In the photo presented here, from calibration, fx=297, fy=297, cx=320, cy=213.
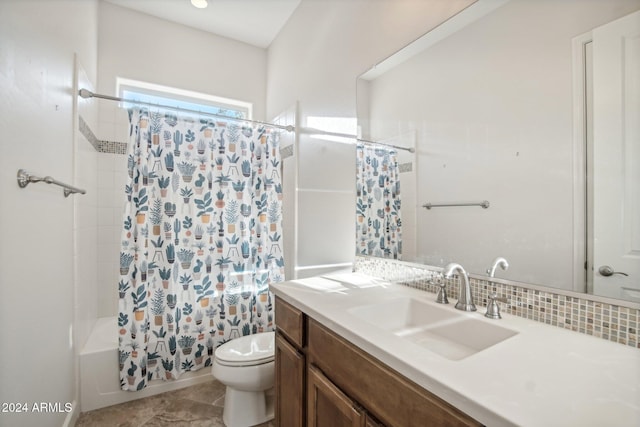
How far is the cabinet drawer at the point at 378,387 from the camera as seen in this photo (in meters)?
0.63

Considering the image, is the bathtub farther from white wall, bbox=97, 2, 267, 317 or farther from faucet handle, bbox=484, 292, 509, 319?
faucet handle, bbox=484, 292, 509, 319

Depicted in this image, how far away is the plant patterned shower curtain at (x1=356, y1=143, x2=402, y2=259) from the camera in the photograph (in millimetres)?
1553

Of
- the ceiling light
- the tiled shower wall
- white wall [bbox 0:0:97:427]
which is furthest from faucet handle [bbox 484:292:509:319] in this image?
the ceiling light

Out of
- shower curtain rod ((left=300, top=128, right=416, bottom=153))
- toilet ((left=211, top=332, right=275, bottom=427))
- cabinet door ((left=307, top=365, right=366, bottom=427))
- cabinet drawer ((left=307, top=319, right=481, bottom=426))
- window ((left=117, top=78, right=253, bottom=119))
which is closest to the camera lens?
cabinet drawer ((left=307, top=319, right=481, bottom=426))

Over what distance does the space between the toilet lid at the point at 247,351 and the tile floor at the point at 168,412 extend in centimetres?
40

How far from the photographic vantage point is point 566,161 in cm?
89

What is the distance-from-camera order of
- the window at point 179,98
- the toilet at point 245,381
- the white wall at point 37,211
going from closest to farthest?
the white wall at point 37,211 → the toilet at point 245,381 → the window at point 179,98

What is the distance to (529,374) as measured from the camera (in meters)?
0.65

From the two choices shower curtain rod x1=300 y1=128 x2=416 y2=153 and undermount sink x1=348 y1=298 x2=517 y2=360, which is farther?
shower curtain rod x1=300 y1=128 x2=416 y2=153

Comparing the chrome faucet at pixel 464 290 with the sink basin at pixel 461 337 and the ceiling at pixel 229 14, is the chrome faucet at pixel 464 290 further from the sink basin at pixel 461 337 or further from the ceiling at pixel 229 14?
the ceiling at pixel 229 14

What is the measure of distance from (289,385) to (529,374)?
0.94m

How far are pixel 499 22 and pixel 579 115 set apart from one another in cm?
48

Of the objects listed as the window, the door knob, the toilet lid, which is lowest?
the toilet lid

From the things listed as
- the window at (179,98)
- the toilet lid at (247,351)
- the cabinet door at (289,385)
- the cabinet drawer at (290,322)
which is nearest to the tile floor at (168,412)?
the toilet lid at (247,351)
